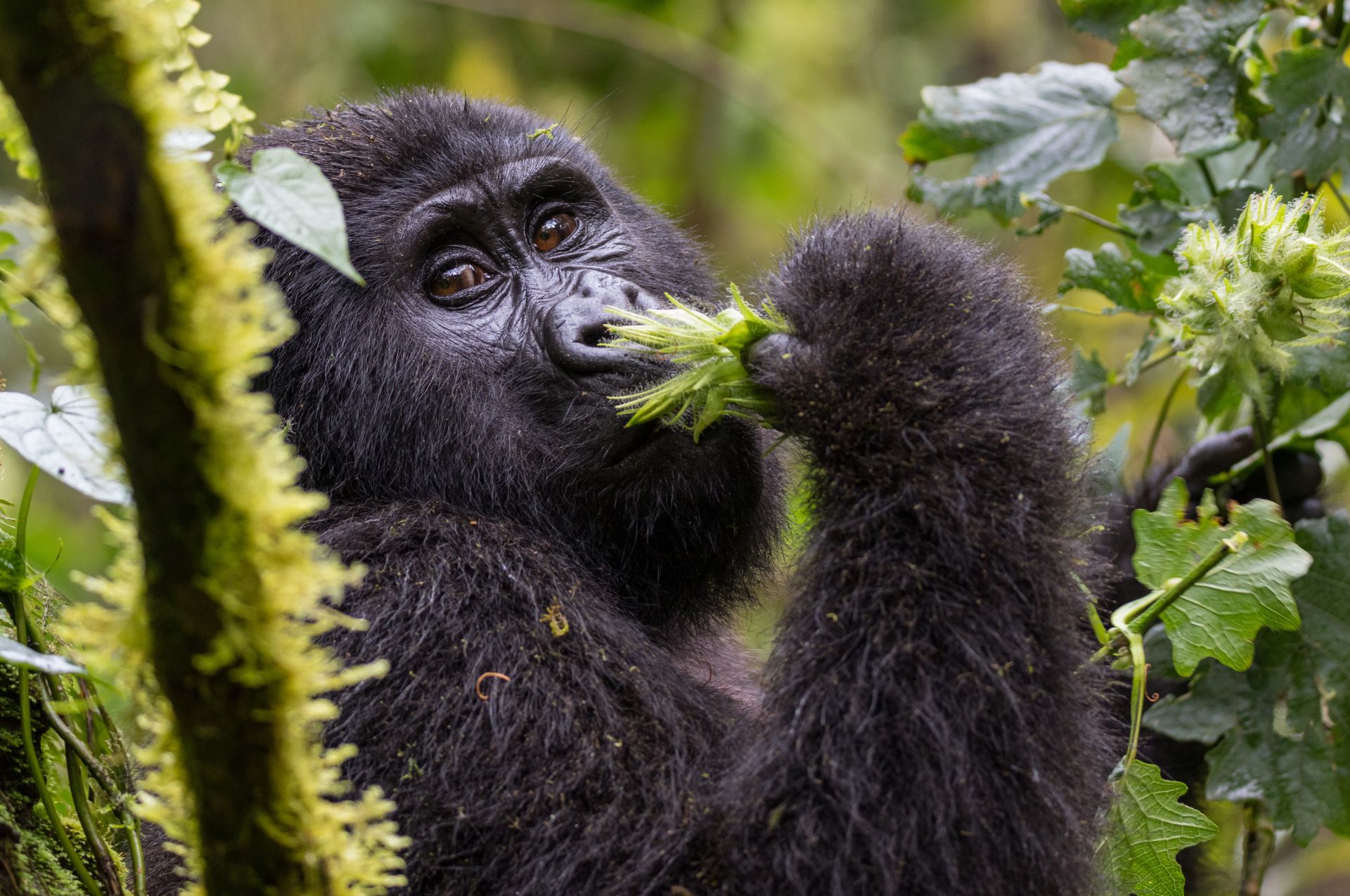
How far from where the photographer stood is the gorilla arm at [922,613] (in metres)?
1.92

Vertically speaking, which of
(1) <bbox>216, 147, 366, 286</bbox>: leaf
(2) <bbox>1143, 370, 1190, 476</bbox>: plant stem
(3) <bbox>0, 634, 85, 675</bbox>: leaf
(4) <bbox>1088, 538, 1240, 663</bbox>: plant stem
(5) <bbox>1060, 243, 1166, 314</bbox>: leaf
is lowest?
(3) <bbox>0, 634, 85, 675</bbox>: leaf

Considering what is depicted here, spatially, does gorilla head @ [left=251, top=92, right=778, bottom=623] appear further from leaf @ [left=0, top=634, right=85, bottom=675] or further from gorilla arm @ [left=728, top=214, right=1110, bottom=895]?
leaf @ [left=0, top=634, right=85, bottom=675]

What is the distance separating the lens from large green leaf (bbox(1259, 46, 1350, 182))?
2.70 meters

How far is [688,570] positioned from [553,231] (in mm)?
1000

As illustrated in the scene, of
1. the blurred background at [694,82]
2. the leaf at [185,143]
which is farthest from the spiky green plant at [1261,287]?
the blurred background at [694,82]

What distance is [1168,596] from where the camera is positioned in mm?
2238

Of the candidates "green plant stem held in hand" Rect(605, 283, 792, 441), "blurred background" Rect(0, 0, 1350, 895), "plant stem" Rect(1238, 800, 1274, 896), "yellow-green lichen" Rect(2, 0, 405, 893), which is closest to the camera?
"yellow-green lichen" Rect(2, 0, 405, 893)

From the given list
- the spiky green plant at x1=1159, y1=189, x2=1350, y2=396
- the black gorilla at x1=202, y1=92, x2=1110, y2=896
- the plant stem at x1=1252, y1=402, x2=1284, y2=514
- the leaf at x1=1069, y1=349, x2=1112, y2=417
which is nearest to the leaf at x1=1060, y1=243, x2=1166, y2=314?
A: the leaf at x1=1069, y1=349, x2=1112, y2=417

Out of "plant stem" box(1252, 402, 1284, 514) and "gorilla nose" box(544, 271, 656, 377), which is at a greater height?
"gorilla nose" box(544, 271, 656, 377)

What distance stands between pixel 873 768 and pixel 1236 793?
122 centimetres

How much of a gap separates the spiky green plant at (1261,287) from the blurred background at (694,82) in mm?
4287

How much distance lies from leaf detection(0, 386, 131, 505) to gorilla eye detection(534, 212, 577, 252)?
145cm

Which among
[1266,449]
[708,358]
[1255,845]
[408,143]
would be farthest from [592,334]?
[1255,845]

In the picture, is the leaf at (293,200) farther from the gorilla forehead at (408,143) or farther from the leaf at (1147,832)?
the leaf at (1147,832)
